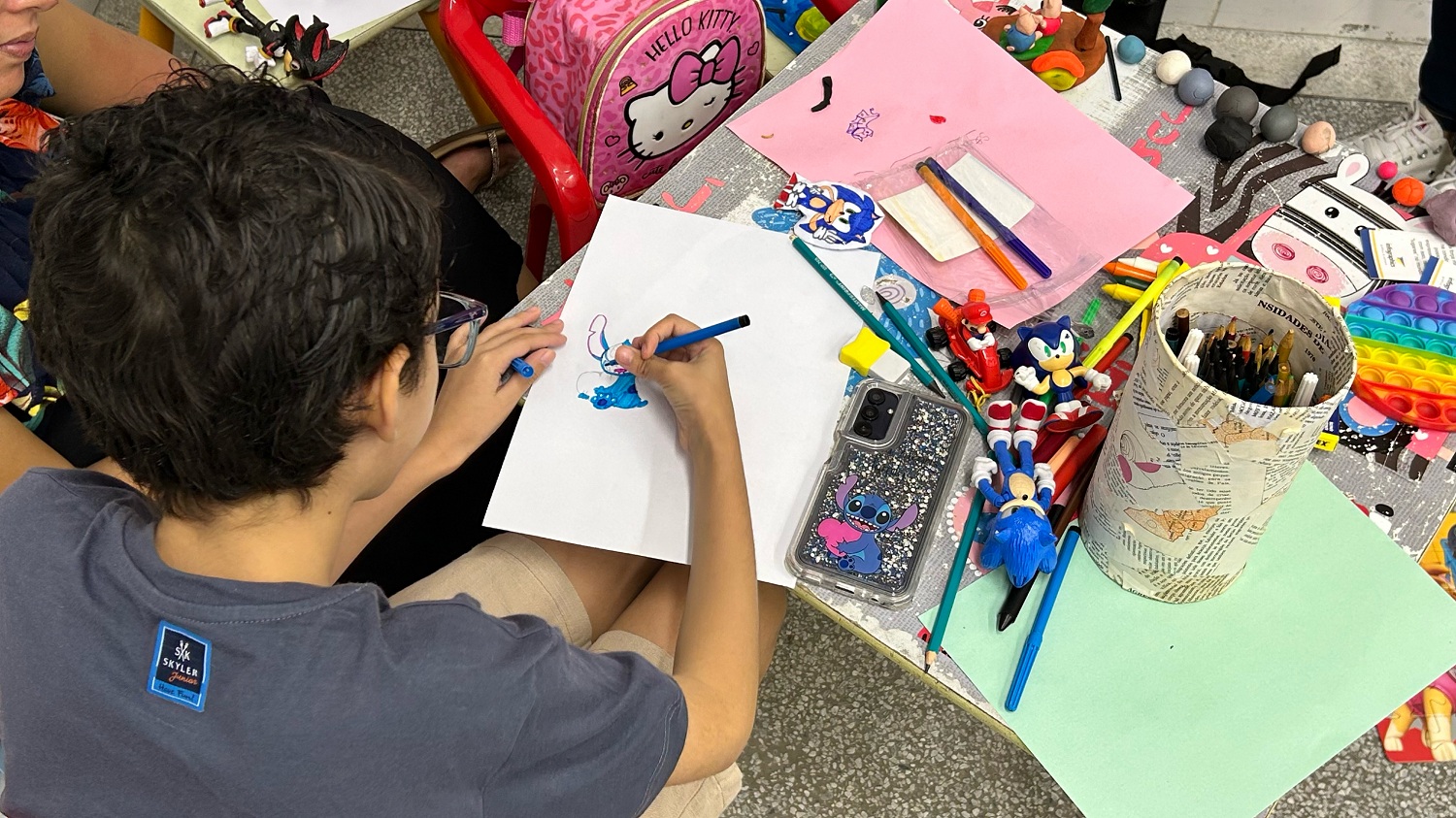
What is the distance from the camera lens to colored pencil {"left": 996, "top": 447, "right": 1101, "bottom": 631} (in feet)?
2.33

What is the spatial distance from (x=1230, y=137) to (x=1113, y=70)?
133 millimetres

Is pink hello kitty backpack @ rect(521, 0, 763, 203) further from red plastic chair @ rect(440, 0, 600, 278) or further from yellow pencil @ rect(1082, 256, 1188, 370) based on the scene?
yellow pencil @ rect(1082, 256, 1188, 370)

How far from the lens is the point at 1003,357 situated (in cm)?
81

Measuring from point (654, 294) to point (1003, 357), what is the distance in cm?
29

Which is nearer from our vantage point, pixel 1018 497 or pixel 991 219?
pixel 1018 497

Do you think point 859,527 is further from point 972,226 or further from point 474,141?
point 474,141

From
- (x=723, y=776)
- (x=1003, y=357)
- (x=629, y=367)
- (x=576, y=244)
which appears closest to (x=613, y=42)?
(x=576, y=244)

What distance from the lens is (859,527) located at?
743 millimetres

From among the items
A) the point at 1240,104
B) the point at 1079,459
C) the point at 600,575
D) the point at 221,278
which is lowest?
the point at 600,575

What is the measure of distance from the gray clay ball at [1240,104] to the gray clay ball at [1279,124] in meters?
0.01

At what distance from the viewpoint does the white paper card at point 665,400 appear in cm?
77

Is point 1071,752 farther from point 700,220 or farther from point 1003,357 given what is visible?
point 700,220

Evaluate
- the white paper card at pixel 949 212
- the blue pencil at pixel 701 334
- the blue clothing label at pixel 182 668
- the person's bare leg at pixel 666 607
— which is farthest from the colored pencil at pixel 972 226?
the blue clothing label at pixel 182 668

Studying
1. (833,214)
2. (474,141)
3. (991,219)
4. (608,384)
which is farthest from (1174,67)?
(474,141)
